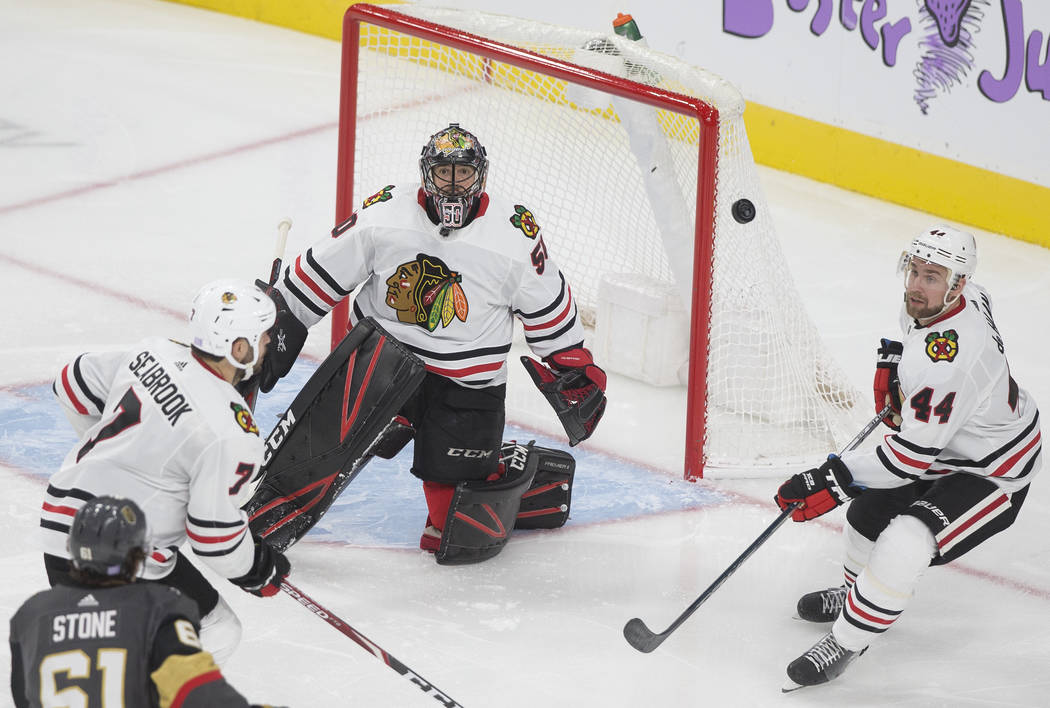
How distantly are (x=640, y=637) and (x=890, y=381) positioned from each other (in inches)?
33.3

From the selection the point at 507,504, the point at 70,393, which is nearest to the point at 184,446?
the point at 70,393

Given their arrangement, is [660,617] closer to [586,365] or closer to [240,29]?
[586,365]

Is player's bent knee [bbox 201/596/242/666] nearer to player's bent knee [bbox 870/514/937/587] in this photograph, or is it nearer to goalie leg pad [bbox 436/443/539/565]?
goalie leg pad [bbox 436/443/539/565]

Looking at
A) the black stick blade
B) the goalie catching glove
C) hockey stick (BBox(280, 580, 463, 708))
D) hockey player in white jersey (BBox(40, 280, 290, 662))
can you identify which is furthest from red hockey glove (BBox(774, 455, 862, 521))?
hockey player in white jersey (BBox(40, 280, 290, 662))

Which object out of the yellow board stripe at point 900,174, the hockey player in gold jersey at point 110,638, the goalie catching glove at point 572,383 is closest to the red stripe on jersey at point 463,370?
the goalie catching glove at point 572,383

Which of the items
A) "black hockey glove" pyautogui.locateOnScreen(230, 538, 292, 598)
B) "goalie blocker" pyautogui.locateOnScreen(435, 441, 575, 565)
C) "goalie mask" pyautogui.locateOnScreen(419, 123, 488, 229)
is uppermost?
"goalie mask" pyautogui.locateOnScreen(419, 123, 488, 229)

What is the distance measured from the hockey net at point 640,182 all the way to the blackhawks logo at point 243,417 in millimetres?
1740

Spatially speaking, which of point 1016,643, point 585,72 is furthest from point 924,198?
point 1016,643

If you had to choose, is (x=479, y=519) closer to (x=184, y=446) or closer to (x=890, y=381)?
(x=890, y=381)

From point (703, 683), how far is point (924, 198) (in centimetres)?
354

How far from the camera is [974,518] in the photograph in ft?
11.6

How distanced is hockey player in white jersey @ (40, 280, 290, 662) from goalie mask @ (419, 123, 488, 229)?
86 cm

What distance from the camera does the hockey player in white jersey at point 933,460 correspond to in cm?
344

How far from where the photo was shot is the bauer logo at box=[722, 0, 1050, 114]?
237 inches
